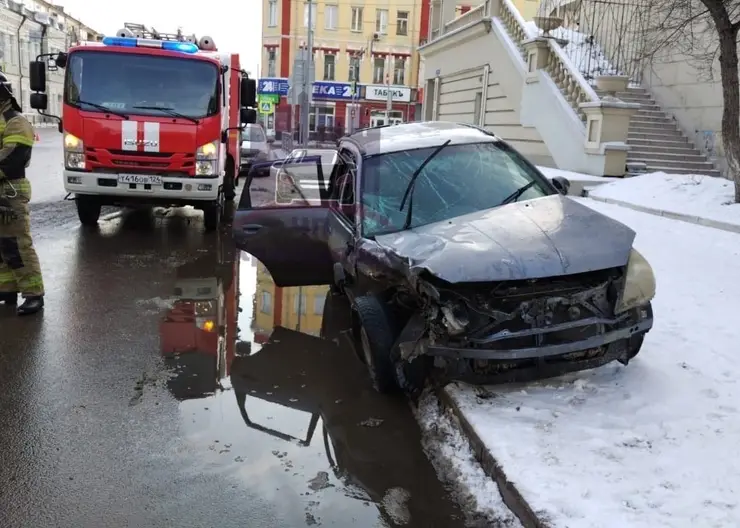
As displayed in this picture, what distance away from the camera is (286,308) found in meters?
7.07

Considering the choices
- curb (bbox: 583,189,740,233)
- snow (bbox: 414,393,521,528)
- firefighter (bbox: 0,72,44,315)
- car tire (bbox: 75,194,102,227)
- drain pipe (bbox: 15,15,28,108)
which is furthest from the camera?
drain pipe (bbox: 15,15,28,108)

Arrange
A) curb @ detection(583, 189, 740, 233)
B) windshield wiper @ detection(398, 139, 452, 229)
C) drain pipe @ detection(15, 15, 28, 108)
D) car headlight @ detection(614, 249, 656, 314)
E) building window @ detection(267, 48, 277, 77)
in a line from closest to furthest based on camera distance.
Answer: car headlight @ detection(614, 249, 656, 314) < windshield wiper @ detection(398, 139, 452, 229) < curb @ detection(583, 189, 740, 233) < building window @ detection(267, 48, 277, 77) < drain pipe @ detection(15, 15, 28, 108)

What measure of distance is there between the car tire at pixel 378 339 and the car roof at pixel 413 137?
164cm

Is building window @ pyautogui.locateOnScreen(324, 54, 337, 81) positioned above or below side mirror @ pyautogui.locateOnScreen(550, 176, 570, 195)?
above

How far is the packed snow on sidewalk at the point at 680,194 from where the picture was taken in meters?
9.70

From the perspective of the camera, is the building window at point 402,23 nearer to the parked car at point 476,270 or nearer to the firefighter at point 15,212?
the firefighter at point 15,212

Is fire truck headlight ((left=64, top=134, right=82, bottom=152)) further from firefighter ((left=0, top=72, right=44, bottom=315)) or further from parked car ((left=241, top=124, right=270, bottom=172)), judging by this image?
parked car ((left=241, top=124, right=270, bottom=172))

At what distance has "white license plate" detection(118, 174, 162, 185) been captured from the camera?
387 inches

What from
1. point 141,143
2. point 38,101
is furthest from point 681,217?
point 38,101

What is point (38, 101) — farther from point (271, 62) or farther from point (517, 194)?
point (271, 62)

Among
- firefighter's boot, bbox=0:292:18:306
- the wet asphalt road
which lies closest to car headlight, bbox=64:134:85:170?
the wet asphalt road

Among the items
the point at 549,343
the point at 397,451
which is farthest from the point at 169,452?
the point at 549,343

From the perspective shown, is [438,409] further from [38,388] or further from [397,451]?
[38,388]

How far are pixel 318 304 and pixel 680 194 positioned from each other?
675 centimetres
